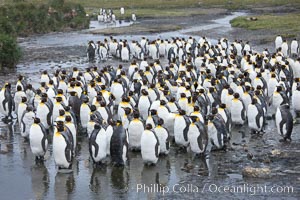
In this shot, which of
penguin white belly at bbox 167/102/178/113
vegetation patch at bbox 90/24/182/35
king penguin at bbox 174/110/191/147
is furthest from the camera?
vegetation patch at bbox 90/24/182/35

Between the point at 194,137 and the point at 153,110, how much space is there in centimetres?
156

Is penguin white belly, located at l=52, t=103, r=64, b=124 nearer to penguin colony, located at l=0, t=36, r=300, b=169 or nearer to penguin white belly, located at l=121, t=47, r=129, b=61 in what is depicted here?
penguin colony, located at l=0, t=36, r=300, b=169

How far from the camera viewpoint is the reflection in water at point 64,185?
11990mm

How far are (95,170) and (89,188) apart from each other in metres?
1.22

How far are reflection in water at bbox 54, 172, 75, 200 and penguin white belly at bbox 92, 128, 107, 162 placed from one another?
0.85 meters

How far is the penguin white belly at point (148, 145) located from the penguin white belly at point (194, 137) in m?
1.15

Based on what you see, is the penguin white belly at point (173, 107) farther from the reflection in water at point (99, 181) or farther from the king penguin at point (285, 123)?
the reflection in water at point (99, 181)

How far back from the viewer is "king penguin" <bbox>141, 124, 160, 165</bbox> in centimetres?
1349

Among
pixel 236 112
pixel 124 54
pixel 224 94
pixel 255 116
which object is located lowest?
pixel 124 54

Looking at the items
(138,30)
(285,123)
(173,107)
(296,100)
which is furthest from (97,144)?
(138,30)

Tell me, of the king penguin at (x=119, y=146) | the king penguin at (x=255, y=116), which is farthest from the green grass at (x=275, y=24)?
the king penguin at (x=119, y=146)

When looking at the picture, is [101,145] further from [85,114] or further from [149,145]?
[85,114]

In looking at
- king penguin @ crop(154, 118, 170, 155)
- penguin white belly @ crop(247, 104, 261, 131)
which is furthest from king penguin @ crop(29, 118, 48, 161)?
penguin white belly @ crop(247, 104, 261, 131)

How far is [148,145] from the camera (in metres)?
13.5
